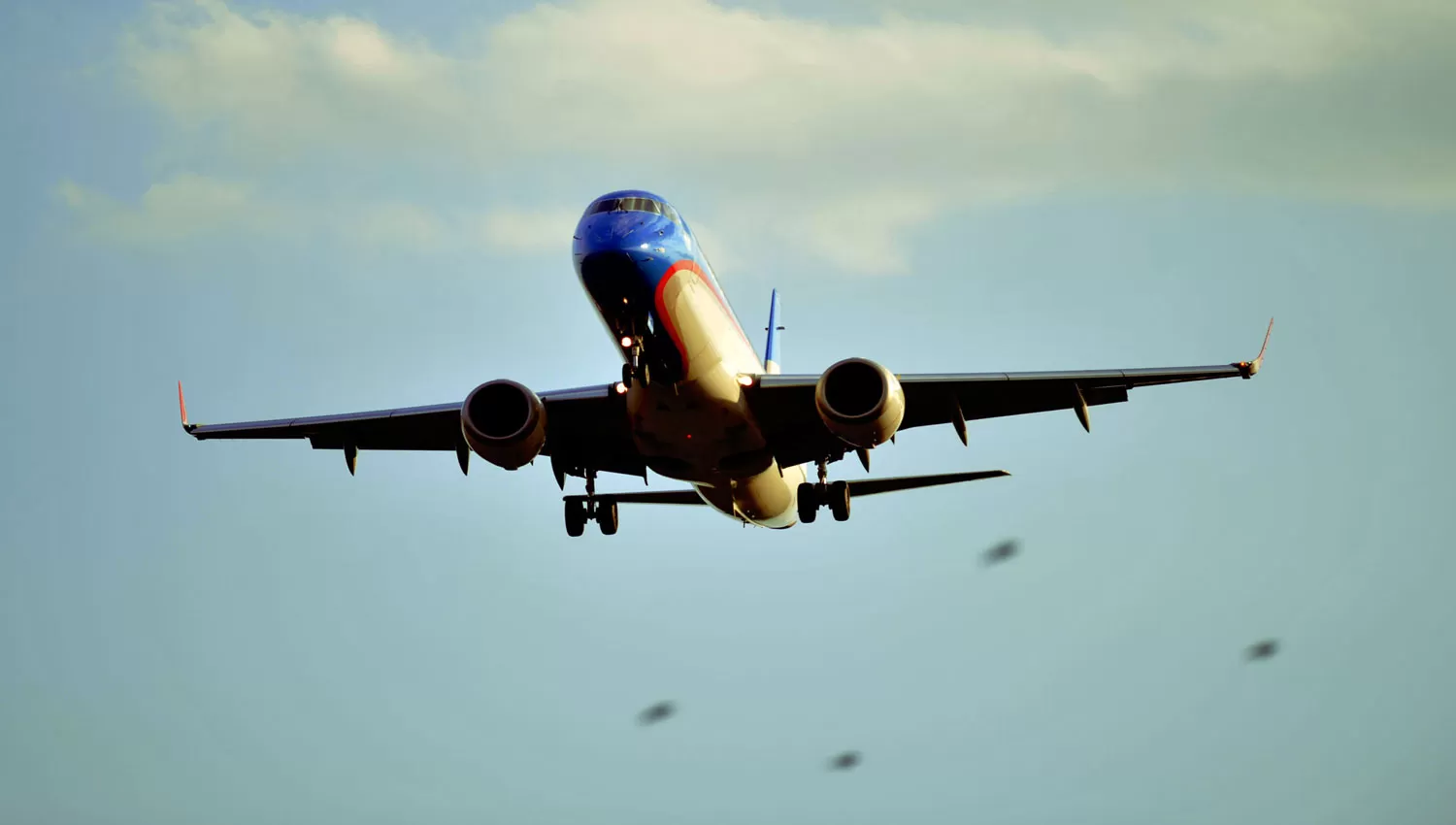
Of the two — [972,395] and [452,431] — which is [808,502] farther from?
[452,431]

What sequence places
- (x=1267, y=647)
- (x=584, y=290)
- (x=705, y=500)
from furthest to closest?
(x=1267, y=647) → (x=705, y=500) → (x=584, y=290)

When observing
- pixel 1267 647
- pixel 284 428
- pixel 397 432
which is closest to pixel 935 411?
pixel 397 432

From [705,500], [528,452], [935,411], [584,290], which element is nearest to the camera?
[584,290]

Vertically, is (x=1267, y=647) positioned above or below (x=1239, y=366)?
above

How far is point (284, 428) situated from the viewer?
100 ft

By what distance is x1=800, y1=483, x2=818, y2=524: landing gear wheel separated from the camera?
29.9 metres

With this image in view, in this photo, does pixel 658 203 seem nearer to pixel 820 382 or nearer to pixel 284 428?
pixel 820 382

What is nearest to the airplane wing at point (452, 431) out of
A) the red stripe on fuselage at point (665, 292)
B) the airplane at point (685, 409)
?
the airplane at point (685, 409)

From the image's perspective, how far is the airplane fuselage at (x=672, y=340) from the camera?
77.8 ft

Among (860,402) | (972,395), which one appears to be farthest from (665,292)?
(972,395)

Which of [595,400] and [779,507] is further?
[779,507]

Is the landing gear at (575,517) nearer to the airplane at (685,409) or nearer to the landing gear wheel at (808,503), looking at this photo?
the airplane at (685,409)

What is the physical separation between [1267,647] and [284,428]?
29026 mm

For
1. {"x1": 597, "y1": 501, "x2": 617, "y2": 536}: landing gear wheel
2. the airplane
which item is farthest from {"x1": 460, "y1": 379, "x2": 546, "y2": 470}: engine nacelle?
{"x1": 597, "y1": 501, "x2": 617, "y2": 536}: landing gear wheel
